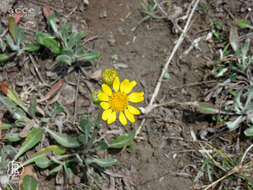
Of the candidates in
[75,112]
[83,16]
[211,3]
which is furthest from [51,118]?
[211,3]

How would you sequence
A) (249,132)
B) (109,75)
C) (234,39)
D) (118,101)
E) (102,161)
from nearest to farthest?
(109,75) → (118,101) → (102,161) → (249,132) → (234,39)

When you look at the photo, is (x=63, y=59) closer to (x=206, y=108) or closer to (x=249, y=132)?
(x=206, y=108)

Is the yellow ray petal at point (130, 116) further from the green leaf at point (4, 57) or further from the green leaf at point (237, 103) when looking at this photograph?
the green leaf at point (4, 57)

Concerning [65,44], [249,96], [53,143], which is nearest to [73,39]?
[65,44]

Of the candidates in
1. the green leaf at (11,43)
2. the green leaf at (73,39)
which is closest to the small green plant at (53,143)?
the green leaf at (11,43)

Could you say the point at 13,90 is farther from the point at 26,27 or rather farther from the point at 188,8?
the point at 188,8

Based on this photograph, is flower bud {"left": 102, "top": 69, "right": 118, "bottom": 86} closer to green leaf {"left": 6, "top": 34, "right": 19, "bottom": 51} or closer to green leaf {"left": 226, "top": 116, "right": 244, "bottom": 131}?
green leaf {"left": 6, "top": 34, "right": 19, "bottom": 51}
